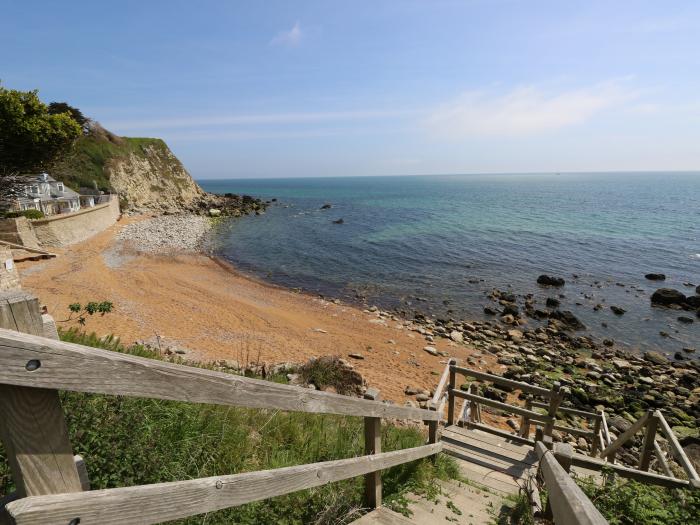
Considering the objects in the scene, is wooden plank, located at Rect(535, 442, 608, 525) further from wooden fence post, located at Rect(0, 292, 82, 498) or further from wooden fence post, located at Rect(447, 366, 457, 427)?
wooden fence post, located at Rect(447, 366, 457, 427)

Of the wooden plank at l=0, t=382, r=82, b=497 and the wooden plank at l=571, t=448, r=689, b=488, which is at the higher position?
the wooden plank at l=0, t=382, r=82, b=497

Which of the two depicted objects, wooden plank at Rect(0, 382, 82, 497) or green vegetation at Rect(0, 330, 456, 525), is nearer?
wooden plank at Rect(0, 382, 82, 497)

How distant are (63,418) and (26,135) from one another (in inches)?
1343

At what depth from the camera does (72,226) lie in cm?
3105

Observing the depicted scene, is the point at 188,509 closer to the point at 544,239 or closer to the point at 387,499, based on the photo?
the point at 387,499

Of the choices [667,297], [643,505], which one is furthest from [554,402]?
[667,297]

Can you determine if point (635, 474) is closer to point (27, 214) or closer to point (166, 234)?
point (27, 214)

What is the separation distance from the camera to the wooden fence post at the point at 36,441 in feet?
3.80

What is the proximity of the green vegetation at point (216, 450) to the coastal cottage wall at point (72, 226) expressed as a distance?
30806 mm

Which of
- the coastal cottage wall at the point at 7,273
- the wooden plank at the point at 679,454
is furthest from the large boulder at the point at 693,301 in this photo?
the coastal cottage wall at the point at 7,273

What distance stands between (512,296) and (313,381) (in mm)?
19407

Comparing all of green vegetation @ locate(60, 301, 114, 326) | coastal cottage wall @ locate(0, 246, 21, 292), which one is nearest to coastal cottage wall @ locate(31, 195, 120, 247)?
coastal cottage wall @ locate(0, 246, 21, 292)

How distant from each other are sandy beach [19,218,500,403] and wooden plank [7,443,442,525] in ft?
31.2

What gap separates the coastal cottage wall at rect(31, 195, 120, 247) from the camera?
2745 centimetres
